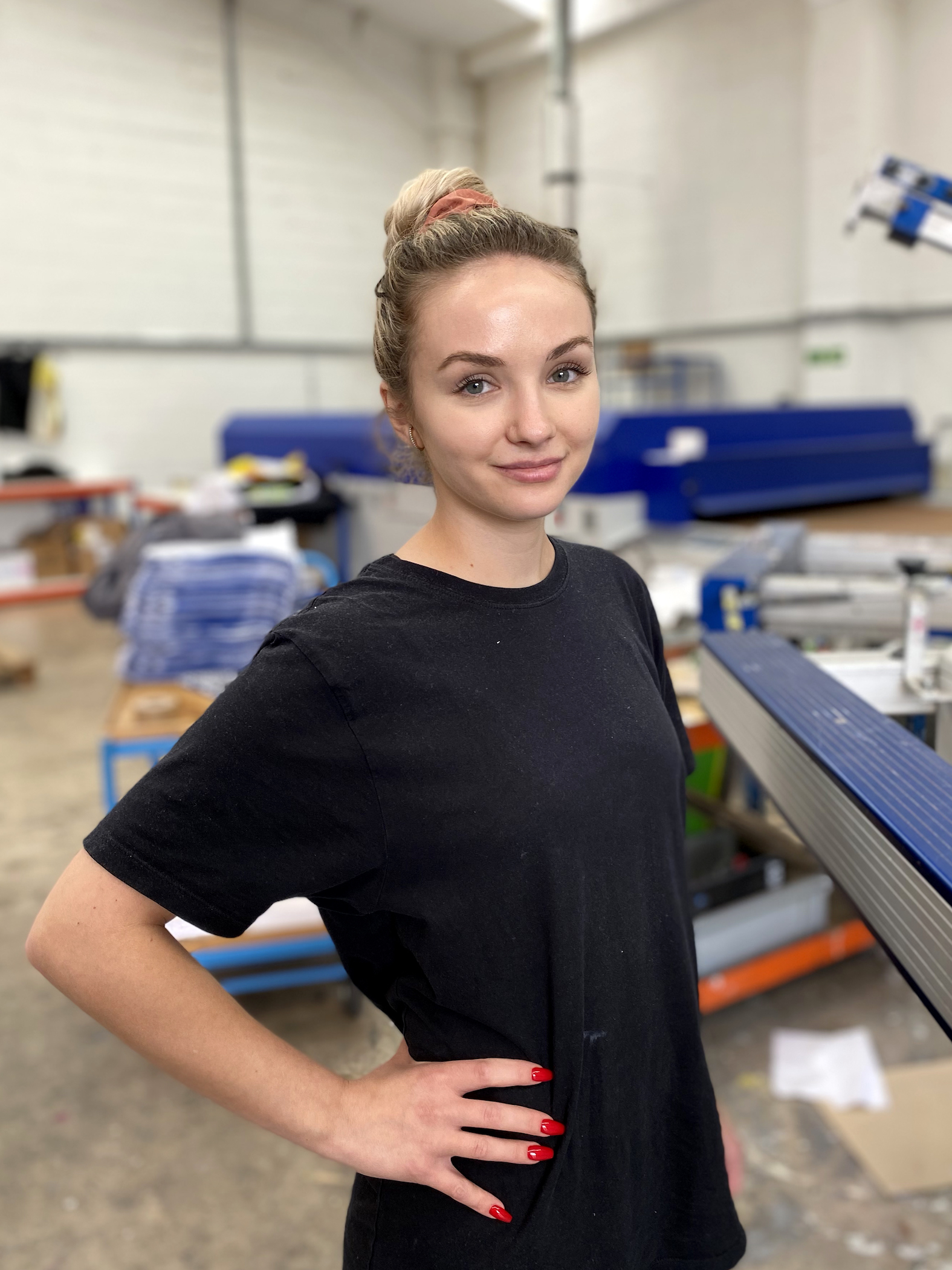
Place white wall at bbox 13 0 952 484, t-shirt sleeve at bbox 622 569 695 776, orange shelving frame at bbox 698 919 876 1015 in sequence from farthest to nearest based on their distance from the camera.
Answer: white wall at bbox 13 0 952 484
orange shelving frame at bbox 698 919 876 1015
t-shirt sleeve at bbox 622 569 695 776

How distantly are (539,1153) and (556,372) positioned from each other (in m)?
0.53

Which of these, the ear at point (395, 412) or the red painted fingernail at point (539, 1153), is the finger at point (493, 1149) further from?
the ear at point (395, 412)

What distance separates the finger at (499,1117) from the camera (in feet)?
2.13

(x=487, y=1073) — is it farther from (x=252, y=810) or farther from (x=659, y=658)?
(x=659, y=658)

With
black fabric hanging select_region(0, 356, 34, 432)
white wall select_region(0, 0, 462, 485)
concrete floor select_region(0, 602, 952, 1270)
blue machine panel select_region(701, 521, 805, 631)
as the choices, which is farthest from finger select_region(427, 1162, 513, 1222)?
white wall select_region(0, 0, 462, 485)

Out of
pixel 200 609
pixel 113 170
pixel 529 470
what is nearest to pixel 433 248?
pixel 529 470

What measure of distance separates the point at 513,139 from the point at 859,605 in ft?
29.8

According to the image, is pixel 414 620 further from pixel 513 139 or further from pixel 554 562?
pixel 513 139

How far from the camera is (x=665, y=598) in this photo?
2.48 metres

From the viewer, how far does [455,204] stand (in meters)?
0.71

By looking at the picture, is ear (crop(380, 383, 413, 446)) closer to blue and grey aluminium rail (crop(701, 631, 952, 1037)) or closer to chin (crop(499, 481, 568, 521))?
chin (crop(499, 481, 568, 521))

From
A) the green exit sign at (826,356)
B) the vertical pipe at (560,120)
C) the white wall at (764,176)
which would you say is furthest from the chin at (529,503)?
the green exit sign at (826,356)

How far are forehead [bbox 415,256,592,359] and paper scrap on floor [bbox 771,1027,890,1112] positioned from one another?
179cm

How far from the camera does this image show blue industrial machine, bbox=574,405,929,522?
134 inches
